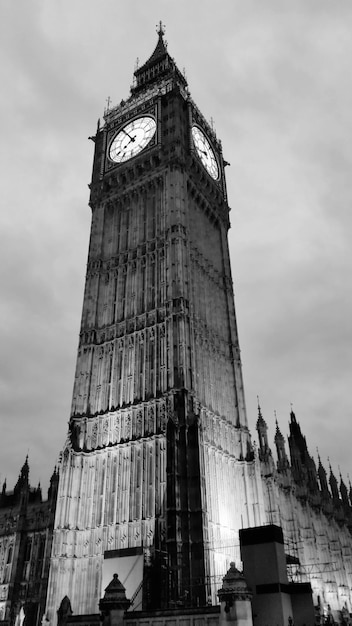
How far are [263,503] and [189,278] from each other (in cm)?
2055

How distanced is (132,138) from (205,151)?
8.75 metres

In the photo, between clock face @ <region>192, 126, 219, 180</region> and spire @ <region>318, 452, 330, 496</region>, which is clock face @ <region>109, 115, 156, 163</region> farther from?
spire @ <region>318, 452, 330, 496</region>

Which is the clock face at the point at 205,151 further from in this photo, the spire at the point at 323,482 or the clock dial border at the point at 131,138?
the spire at the point at 323,482

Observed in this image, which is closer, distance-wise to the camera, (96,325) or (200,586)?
(200,586)

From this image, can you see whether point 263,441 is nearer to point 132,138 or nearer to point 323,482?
point 323,482

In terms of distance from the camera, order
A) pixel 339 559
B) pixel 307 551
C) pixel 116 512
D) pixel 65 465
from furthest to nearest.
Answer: pixel 339 559
pixel 307 551
pixel 65 465
pixel 116 512

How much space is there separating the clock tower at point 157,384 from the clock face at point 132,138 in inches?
6.6

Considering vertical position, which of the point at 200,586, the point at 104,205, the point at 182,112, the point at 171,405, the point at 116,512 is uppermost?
the point at 182,112

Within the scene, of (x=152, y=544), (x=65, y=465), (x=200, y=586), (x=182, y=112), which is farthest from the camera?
(x=182, y=112)

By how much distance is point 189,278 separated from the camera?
49156mm

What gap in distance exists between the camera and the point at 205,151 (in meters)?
63.3

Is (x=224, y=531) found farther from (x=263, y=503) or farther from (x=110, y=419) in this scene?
(x=110, y=419)

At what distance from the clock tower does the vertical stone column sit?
10.1 metres

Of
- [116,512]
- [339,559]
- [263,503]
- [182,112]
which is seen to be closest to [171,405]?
[116,512]
